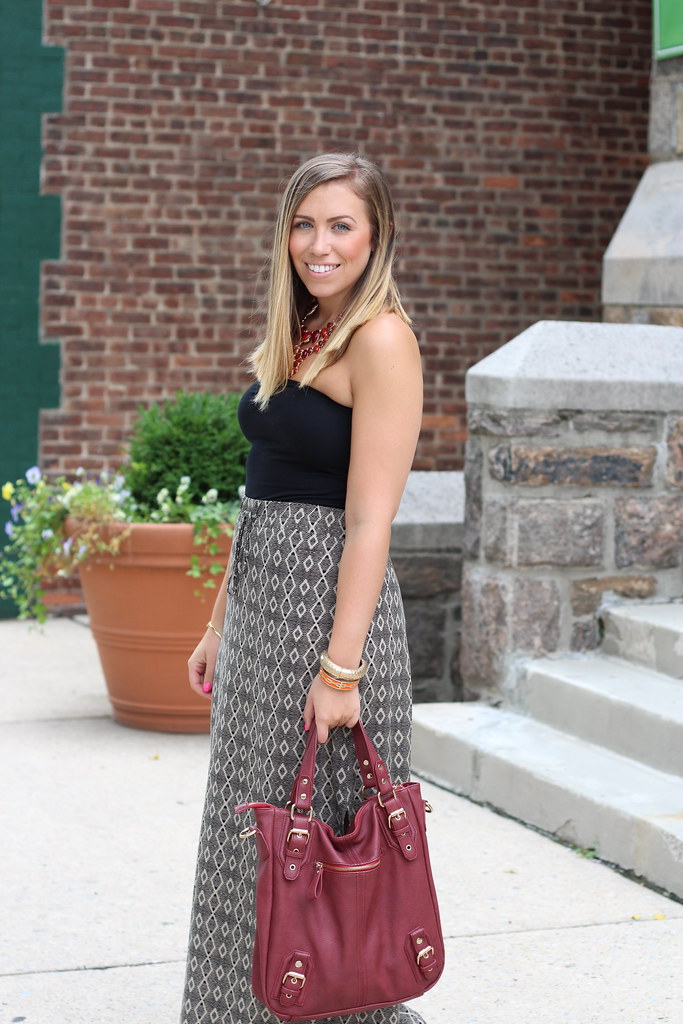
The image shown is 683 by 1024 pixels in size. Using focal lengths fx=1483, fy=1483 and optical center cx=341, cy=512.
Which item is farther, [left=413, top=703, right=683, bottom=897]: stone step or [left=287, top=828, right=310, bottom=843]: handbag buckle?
[left=413, top=703, right=683, bottom=897]: stone step

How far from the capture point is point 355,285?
258cm

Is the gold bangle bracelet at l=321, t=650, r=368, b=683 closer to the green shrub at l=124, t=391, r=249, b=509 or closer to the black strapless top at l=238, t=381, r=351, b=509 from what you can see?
the black strapless top at l=238, t=381, r=351, b=509

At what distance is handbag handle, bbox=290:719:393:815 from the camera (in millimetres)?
2389

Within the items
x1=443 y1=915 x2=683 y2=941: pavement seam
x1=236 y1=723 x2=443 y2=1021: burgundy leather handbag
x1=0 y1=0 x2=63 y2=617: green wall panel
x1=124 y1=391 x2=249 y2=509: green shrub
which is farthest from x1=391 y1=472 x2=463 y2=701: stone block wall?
x1=236 y1=723 x2=443 y2=1021: burgundy leather handbag

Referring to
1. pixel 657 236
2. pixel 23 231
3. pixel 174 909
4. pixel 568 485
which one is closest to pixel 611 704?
pixel 568 485

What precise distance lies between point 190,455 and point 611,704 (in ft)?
6.17

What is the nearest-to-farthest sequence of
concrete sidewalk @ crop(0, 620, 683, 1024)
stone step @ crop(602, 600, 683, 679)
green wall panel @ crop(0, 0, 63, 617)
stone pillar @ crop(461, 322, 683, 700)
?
concrete sidewalk @ crop(0, 620, 683, 1024)
stone step @ crop(602, 600, 683, 679)
stone pillar @ crop(461, 322, 683, 700)
green wall panel @ crop(0, 0, 63, 617)

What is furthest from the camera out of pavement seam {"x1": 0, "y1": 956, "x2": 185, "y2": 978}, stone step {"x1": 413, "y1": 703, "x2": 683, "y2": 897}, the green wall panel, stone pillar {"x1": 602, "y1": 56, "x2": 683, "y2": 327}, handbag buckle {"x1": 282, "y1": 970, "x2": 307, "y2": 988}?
the green wall panel

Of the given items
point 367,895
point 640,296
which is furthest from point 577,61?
point 367,895

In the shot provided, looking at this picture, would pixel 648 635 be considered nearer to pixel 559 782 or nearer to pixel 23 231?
pixel 559 782

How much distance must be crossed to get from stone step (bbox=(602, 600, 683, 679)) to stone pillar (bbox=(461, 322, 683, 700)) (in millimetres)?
65

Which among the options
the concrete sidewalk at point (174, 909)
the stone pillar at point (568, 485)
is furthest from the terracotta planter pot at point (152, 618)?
the stone pillar at point (568, 485)

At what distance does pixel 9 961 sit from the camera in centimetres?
336

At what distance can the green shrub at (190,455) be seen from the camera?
5.52 meters
